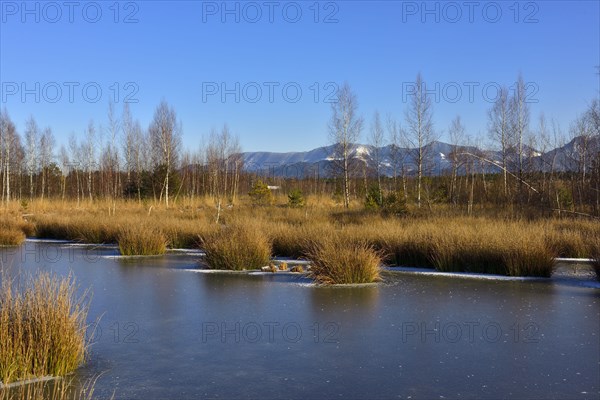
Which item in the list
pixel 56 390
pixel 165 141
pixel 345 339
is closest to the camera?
pixel 56 390

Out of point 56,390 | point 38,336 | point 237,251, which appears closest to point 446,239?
point 237,251

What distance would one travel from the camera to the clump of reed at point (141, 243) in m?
13.5

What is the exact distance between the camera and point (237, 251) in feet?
35.7

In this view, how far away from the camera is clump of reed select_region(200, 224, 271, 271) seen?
426 inches

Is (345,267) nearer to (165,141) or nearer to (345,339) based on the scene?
(345,339)

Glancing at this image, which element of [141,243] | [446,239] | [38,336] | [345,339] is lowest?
[345,339]

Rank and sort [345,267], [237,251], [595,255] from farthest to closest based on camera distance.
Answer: [237,251]
[595,255]
[345,267]

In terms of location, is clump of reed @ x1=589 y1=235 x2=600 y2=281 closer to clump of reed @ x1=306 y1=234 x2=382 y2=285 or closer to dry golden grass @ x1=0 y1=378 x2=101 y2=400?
clump of reed @ x1=306 y1=234 x2=382 y2=285

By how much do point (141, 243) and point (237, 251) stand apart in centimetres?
389

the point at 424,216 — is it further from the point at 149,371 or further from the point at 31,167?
the point at 31,167

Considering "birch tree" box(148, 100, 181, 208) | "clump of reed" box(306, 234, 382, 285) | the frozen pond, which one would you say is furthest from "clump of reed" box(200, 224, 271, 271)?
"birch tree" box(148, 100, 181, 208)

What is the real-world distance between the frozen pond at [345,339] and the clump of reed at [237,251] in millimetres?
1580

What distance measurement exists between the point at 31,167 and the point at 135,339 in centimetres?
3900

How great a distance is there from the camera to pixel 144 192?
32.4 metres
